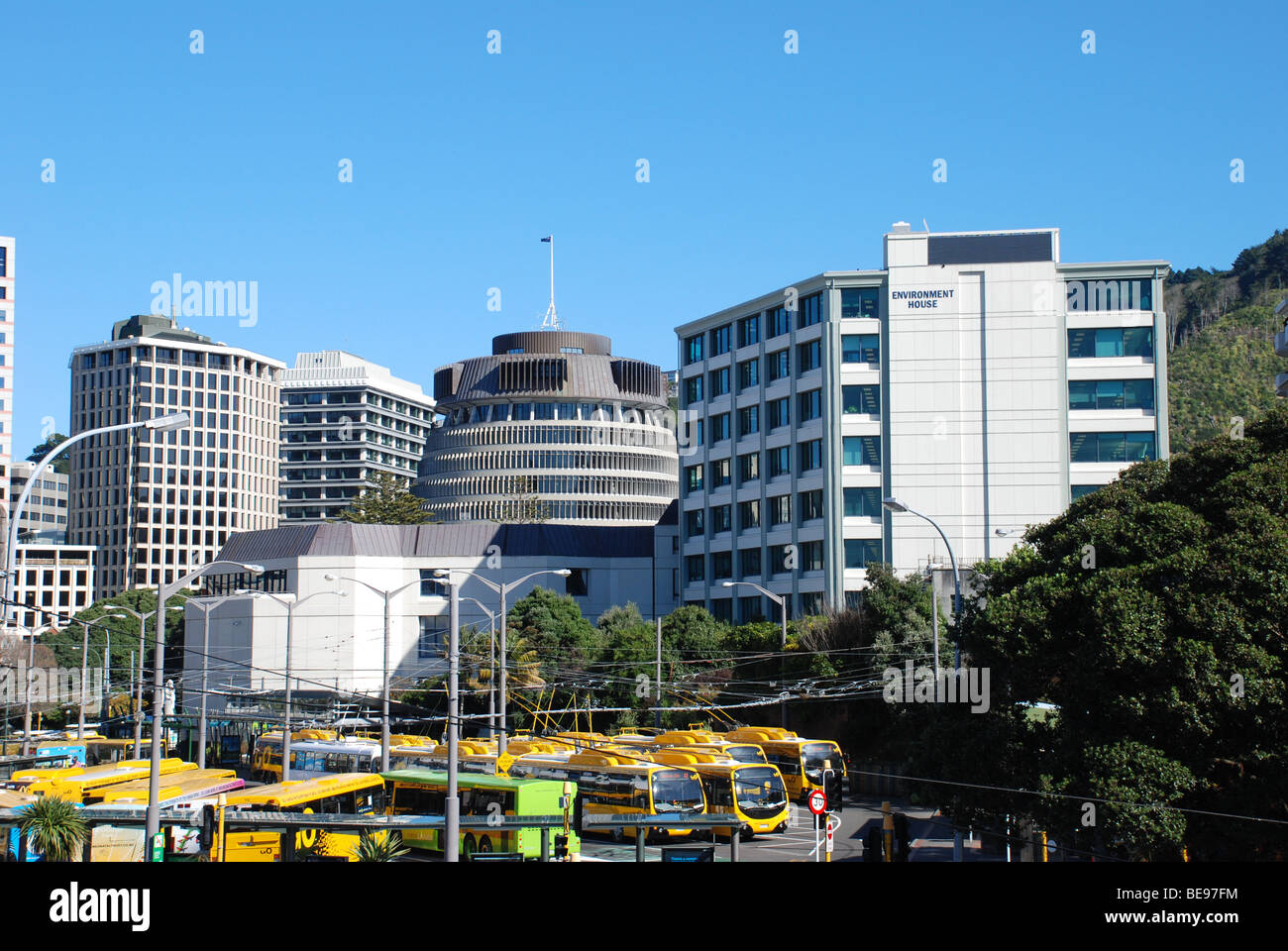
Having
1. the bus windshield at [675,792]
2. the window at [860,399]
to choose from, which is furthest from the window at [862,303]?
the bus windshield at [675,792]

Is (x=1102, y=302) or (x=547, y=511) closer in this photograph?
(x=1102, y=302)

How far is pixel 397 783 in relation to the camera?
1561 inches

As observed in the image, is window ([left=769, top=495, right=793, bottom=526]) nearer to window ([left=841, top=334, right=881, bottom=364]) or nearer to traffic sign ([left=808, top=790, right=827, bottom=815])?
window ([left=841, top=334, right=881, bottom=364])

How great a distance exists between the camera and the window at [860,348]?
79562 millimetres

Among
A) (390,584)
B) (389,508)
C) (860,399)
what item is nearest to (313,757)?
(860,399)

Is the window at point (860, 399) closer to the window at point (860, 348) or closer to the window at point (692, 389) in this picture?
the window at point (860, 348)

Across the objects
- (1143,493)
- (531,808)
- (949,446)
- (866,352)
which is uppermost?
(866,352)

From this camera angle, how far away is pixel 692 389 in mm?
93000

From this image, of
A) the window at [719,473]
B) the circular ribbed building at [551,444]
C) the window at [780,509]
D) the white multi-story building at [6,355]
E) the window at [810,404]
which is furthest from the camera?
the circular ribbed building at [551,444]

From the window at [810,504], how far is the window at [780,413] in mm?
4907

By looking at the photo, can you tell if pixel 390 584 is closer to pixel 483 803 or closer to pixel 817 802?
pixel 483 803
